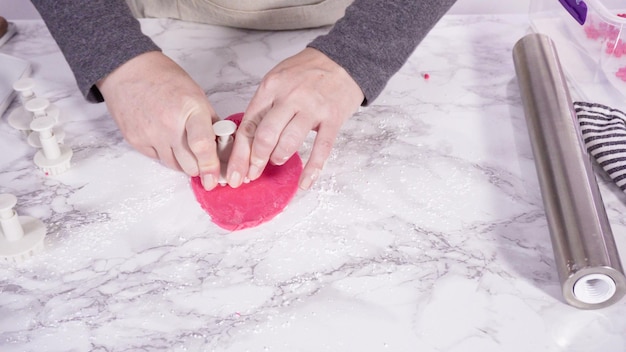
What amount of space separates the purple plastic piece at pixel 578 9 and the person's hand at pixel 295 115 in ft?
1.23

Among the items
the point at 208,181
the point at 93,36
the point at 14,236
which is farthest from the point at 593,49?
the point at 14,236

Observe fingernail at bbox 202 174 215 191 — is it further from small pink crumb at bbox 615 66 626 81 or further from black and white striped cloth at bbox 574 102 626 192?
small pink crumb at bbox 615 66 626 81

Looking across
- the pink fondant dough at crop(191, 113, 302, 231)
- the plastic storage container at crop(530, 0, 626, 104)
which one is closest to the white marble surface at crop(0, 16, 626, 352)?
A: the pink fondant dough at crop(191, 113, 302, 231)

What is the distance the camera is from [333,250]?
30.9 inches

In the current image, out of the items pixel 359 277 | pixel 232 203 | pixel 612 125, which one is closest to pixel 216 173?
pixel 232 203

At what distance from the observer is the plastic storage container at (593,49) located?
101 centimetres

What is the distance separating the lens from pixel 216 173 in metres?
0.83

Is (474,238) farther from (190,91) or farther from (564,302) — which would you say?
(190,91)

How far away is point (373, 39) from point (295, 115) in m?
0.16

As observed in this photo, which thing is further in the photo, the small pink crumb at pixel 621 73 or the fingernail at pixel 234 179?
the small pink crumb at pixel 621 73

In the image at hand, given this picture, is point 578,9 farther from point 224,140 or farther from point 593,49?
point 224,140

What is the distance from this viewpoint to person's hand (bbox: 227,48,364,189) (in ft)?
2.73

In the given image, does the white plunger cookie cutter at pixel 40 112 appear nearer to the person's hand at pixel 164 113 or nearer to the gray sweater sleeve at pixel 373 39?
the person's hand at pixel 164 113

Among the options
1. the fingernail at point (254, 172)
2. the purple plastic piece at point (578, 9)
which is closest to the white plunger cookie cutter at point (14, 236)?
the fingernail at point (254, 172)
